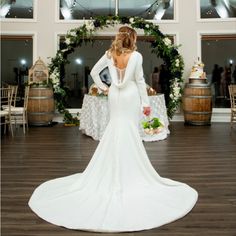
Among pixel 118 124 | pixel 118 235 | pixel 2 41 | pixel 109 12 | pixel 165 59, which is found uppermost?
pixel 109 12

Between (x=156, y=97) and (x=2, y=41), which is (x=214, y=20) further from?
(x=2, y=41)

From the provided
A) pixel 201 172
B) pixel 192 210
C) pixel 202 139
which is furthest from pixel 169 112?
pixel 192 210

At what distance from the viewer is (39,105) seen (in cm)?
834

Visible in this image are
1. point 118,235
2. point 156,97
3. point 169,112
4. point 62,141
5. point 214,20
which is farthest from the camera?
point 214,20

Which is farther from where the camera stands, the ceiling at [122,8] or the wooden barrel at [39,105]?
the ceiling at [122,8]

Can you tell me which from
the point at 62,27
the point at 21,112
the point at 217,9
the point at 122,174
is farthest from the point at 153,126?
the point at 217,9

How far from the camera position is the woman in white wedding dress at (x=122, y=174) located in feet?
9.82

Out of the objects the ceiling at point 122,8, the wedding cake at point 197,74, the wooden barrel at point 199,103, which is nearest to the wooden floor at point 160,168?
the wooden barrel at point 199,103

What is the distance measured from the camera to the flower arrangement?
659cm

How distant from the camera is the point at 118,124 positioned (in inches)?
130

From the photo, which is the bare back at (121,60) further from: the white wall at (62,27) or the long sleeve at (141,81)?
the white wall at (62,27)

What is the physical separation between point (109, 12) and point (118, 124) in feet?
22.7

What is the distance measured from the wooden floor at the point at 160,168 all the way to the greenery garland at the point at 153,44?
776 millimetres

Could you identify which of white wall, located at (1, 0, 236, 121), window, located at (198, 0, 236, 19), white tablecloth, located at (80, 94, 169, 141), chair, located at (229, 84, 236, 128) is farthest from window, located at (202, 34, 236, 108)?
white tablecloth, located at (80, 94, 169, 141)
